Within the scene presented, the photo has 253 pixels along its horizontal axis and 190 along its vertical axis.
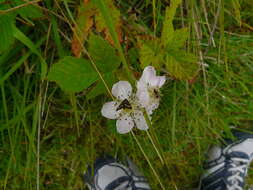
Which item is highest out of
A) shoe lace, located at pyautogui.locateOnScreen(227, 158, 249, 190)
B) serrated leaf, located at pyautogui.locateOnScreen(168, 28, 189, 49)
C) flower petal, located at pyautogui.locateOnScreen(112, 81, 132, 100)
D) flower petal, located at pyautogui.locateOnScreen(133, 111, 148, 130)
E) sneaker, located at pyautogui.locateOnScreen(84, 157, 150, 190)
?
serrated leaf, located at pyautogui.locateOnScreen(168, 28, 189, 49)

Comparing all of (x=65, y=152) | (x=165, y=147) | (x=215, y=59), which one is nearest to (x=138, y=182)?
(x=165, y=147)

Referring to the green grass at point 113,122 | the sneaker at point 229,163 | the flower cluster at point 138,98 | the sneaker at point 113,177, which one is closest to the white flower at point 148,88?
the flower cluster at point 138,98

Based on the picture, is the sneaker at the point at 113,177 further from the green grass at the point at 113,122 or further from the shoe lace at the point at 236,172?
the shoe lace at the point at 236,172

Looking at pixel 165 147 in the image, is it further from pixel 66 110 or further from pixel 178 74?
pixel 178 74

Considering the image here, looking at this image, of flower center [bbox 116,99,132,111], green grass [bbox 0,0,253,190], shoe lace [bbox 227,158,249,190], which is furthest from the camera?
shoe lace [bbox 227,158,249,190]

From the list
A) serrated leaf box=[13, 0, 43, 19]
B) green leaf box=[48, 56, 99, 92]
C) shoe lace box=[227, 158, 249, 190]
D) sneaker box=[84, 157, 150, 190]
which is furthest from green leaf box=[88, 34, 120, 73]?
shoe lace box=[227, 158, 249, 190]

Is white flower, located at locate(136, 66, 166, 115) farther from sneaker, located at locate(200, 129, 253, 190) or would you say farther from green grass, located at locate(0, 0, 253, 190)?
sneaker, located at locate(200, 129, 253, 190)

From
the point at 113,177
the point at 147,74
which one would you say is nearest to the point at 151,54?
the point at 147,74
